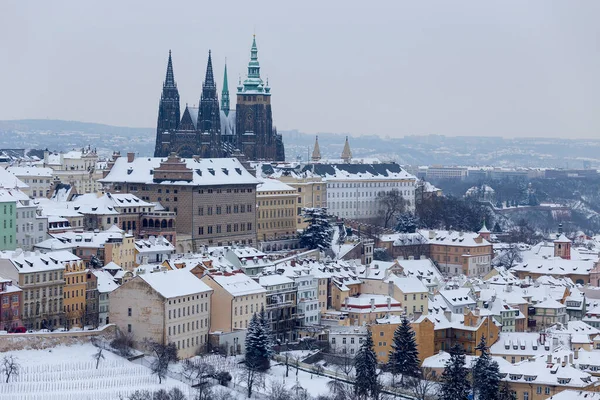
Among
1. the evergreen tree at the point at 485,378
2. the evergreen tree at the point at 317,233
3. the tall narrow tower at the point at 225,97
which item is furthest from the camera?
the tall narrow tower at the point at 225,97

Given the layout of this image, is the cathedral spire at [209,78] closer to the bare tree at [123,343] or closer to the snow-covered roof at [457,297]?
the snow-covered roof at [457,297]

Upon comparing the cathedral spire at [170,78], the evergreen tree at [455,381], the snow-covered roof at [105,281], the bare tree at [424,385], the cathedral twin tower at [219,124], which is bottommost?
the bare tree at [424,385]

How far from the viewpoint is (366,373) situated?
6725 centimetres

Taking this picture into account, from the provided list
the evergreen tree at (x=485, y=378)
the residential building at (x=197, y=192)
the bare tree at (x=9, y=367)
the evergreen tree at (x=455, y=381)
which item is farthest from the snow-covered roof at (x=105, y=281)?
the evergreen tree at (x=485, y=378)

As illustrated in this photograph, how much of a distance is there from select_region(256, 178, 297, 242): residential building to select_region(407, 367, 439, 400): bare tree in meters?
32.0

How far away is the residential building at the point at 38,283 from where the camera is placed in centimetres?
6925

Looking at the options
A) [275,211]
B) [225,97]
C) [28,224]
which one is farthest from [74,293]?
[225,97]

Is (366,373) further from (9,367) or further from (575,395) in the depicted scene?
(9,367)

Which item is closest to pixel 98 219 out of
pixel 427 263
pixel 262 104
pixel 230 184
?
pixel 230 184

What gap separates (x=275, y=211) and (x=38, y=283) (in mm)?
36246

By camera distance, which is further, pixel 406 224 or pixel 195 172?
pixel 406 224

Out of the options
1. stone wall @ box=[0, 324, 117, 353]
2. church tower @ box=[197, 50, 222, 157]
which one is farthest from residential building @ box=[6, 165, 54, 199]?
stone wall @ box=[0, 324, 117, 353]

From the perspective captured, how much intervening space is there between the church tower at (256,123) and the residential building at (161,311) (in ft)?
200

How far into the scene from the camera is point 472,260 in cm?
10312
